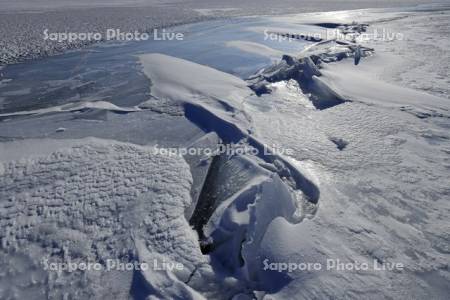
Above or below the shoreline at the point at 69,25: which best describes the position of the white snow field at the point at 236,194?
below

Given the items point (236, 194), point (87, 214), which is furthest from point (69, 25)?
point (236, 194)

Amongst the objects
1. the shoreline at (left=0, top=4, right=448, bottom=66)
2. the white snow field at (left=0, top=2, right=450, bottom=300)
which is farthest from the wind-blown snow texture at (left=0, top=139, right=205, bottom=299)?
the shoreline at (left=0, top=4, right=448, bottom=66)

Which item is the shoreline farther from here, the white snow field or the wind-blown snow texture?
the wind-blown snow texture

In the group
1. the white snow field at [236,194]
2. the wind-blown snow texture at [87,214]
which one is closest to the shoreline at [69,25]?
the white snow field at [236,194]

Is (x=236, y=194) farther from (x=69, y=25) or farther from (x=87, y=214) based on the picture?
(x=69, y=25)

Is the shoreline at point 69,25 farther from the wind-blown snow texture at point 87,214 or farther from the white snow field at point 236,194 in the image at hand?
the wind-blown snow texture at point 87,214

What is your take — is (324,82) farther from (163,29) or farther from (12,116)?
(163,29)

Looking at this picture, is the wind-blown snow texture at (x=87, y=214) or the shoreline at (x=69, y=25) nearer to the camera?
the wind-blown snow texture at (x=87, y=214)

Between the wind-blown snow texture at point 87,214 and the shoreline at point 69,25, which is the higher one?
the shoreline at point 69,25
